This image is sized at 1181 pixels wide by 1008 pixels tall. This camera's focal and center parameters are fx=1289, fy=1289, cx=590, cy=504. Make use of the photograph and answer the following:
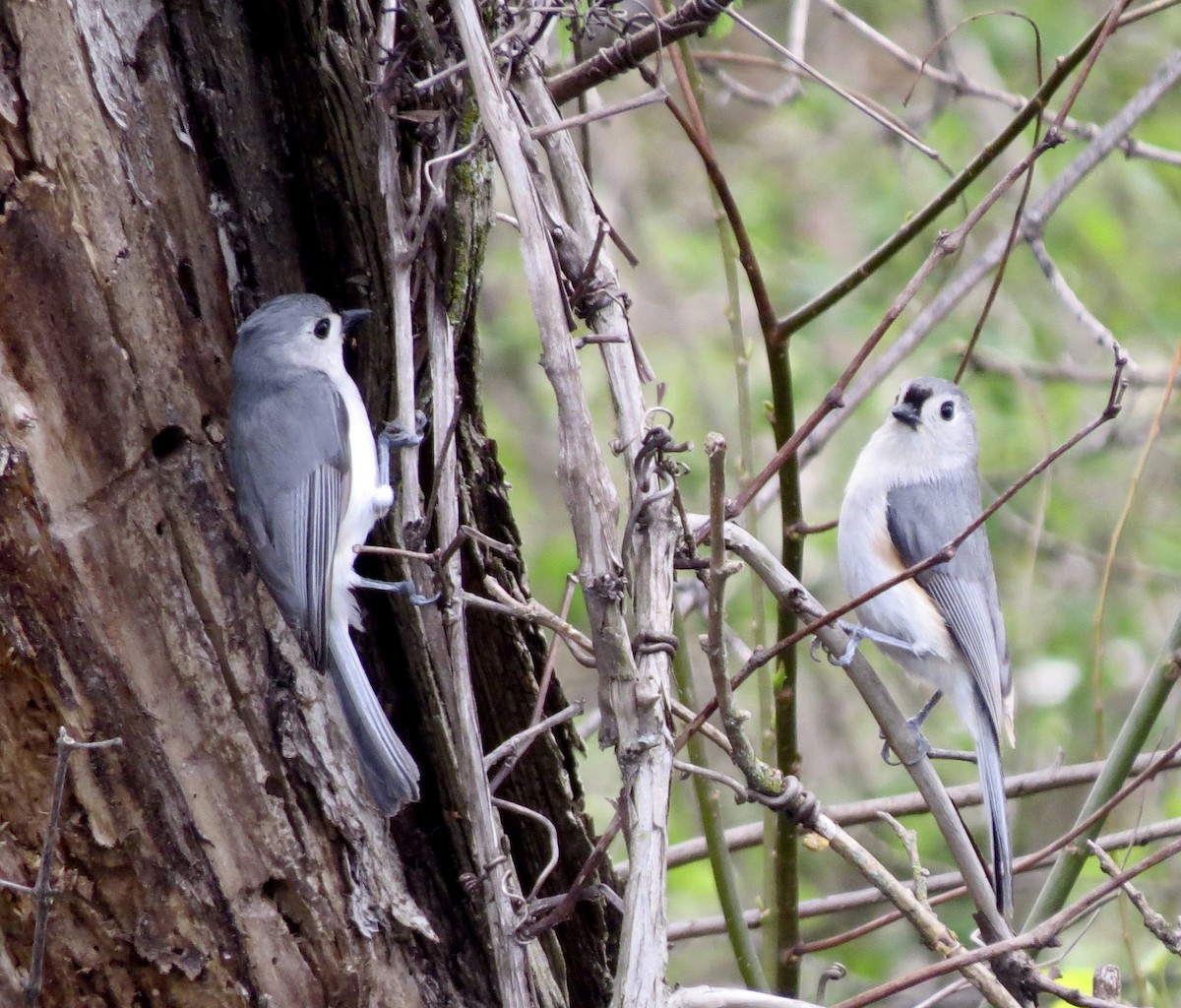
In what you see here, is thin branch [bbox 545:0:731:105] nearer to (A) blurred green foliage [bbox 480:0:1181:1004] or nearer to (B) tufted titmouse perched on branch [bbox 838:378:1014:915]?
(B) tufted titmouse perched on branch [bbox 838:378:1014:915]

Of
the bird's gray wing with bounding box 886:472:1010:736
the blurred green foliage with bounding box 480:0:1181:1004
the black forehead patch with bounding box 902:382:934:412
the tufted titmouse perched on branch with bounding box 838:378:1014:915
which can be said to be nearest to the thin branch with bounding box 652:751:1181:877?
the tufted titmouse perched on branch with bounding box 838:378:1014:915

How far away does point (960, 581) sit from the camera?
11.7ft

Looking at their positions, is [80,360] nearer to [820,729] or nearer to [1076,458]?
[1076,458]

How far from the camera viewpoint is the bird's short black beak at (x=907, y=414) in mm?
3674

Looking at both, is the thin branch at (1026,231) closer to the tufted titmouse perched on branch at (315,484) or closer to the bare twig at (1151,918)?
the tufted titmouse perched on branch at (315,484)

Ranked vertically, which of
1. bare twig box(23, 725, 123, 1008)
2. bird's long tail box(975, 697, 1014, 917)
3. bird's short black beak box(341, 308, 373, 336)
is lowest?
bird's long tail box(975, 697, 1014, 917)

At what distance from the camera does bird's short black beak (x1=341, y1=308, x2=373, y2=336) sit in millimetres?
2625

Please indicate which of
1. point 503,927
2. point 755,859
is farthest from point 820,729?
point 503,927

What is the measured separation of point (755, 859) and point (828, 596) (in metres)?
1.46

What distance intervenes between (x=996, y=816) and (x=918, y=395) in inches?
49.7

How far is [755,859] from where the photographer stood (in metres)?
6.62

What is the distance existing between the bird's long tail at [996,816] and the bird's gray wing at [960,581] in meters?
0.19

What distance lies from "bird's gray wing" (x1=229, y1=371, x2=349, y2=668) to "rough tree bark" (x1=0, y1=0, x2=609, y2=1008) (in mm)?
50

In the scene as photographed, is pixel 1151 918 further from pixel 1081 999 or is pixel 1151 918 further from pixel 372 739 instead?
pixel 372 739
